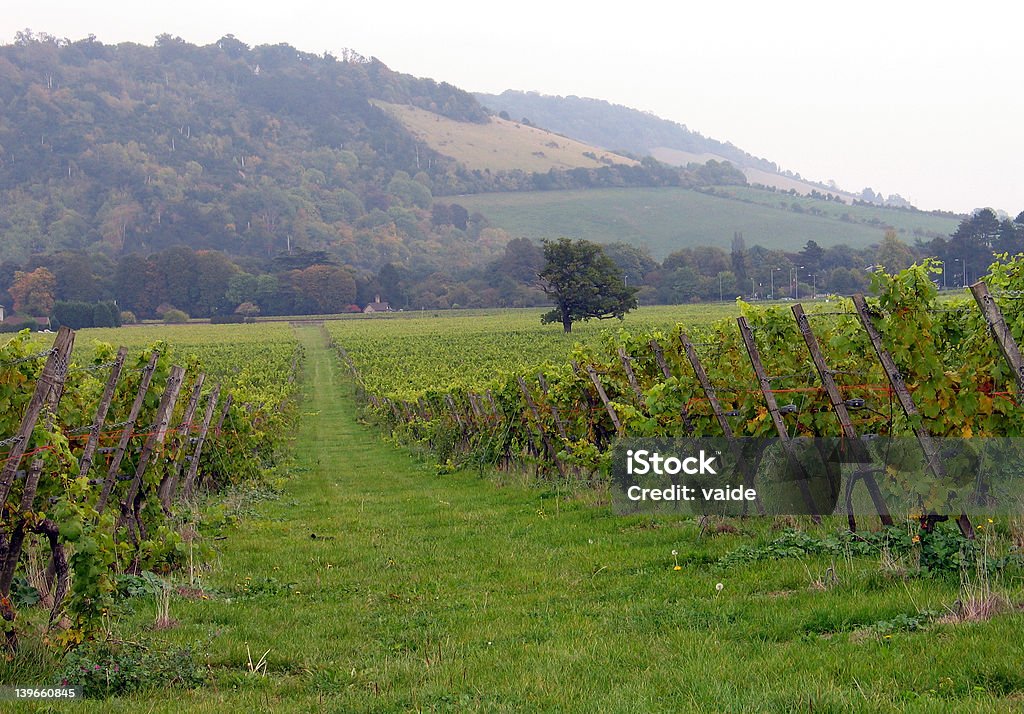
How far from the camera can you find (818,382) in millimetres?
9961

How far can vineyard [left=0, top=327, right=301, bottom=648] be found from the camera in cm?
636

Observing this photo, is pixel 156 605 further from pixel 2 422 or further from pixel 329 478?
pixel 329 478

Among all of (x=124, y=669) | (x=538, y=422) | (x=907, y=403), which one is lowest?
(x=538, y=422)

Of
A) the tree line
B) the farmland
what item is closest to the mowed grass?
the farmland

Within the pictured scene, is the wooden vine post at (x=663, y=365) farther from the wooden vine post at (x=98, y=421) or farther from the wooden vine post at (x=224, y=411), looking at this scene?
the wooden vine post at (x=224, y=411)

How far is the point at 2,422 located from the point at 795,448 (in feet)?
23.3

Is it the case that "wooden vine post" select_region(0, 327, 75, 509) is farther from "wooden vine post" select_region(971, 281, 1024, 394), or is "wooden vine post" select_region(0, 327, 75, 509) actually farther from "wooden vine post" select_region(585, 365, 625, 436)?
"wooden vine post" select_region(585, 365, 625, 436)

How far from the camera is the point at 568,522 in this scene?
12.4 metres

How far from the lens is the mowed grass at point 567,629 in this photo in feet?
18.5

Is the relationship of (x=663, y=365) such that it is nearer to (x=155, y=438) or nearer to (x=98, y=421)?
(x=155, y=438)

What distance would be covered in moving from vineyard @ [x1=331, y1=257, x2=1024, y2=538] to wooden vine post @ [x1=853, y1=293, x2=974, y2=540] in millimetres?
12

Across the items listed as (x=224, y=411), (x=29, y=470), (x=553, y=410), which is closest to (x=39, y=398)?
(x=29, y=470)

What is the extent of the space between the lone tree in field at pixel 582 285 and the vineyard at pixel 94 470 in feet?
191

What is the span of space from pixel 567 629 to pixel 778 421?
11.3 feet
